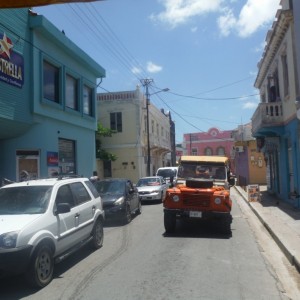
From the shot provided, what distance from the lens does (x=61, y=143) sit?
19500 mm

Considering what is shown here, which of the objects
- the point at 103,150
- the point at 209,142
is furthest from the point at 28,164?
the point at 209,142

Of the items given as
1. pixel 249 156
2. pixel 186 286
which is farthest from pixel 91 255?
pixel 249 156

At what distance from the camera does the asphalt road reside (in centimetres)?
609

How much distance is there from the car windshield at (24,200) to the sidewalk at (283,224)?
15.5ft

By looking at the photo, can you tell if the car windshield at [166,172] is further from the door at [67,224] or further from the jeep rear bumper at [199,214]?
the door at [67,224]

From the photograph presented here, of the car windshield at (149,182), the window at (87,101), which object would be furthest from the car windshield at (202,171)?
the window at (87,101)

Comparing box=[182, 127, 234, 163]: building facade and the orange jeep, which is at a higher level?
box=[182, 127, 234, 163]: building facade

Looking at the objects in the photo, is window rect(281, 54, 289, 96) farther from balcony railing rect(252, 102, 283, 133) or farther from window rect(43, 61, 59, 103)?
window rect(43, 61, 59, 103)

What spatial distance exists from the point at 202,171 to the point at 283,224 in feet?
9.39

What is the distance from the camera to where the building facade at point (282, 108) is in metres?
15.5

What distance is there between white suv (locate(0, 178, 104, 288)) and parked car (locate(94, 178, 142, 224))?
4.00m

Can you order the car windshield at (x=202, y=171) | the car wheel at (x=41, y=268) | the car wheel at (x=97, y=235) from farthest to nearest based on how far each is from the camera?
the car windshield at (x=202, y=171)
the car wheel at (x=97, y=235)
the car wheel at (x=41, y=268)

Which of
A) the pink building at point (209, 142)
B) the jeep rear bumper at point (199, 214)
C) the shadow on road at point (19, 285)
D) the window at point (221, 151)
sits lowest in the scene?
the shadow on road at point (19, 285)

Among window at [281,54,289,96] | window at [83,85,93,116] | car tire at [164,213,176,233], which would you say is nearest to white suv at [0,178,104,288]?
car tire at [164,213,176,233]
